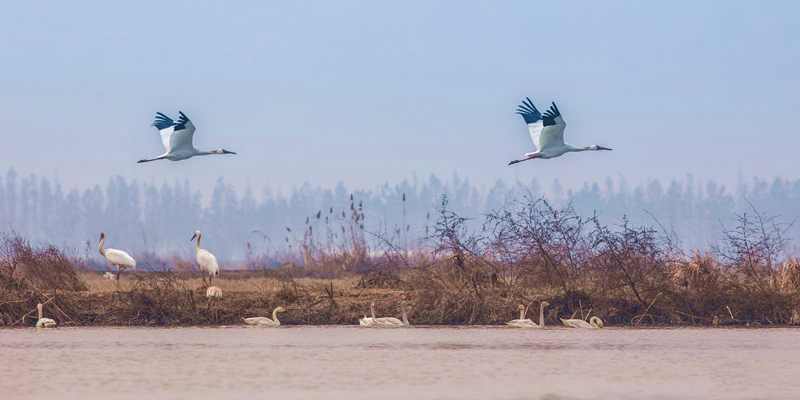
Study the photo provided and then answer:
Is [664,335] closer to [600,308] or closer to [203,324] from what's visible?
[600,308]

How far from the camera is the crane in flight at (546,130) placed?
2273 centimetres

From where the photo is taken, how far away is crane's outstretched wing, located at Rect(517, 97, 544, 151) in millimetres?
22953

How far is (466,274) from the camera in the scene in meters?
18.2

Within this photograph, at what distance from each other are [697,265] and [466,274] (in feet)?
12.5

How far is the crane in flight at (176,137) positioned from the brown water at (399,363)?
7.45 metres

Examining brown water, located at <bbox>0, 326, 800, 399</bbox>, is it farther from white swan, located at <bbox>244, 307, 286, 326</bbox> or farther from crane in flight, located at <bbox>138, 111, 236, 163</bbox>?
crane in flight, located at <bbox>138, 111, 236, 163</bbox>

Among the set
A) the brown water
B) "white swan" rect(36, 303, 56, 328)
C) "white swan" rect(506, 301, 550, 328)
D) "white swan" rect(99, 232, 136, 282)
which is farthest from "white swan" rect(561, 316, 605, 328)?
"white swan" rect(99, 232, 136, 282)

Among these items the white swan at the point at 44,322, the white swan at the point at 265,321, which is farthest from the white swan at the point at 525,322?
the white swan at the point at 44,322

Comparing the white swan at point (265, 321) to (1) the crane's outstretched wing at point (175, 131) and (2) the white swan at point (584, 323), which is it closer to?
(2) the white swan at point (584, 323)

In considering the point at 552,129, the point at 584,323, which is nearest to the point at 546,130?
the point at 552,129

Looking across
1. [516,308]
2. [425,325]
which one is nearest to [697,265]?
[516,308]

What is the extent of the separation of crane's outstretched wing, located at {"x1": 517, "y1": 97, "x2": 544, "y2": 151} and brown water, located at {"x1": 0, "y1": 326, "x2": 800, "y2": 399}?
6560 millimetres

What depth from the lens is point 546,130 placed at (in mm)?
23078

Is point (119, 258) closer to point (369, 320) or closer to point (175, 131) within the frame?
point (175, 131)
